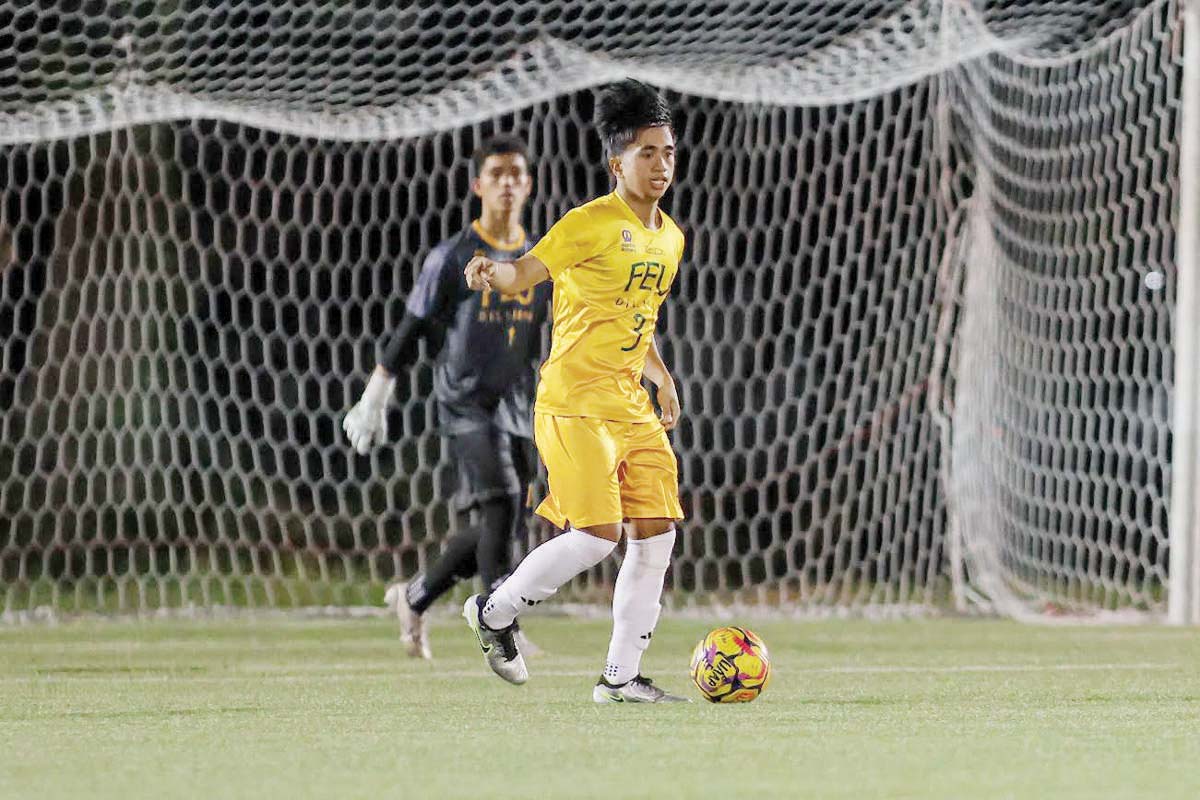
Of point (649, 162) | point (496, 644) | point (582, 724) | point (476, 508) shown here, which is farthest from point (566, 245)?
point (476, 508)

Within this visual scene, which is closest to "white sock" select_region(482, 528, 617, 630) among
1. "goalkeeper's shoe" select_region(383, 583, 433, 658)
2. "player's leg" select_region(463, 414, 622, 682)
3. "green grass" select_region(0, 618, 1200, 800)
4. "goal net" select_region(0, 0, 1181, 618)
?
"player's leg" select_region(463, 414, 622, 682)

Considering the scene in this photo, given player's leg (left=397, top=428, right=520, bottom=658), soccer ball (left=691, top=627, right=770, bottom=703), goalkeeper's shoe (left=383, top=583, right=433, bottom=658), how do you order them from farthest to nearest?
goalkeeper's shoe (left=383, top=583, right=433, bottom=658), player's leg (left=397, top=428, right=520, bottom=658), soccer ball (left=691, top=627, right=770, bottom=703)

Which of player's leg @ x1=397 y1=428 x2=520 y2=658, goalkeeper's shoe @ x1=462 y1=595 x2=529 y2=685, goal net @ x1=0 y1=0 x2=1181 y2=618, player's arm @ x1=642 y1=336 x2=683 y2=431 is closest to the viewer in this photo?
goalkeeper's shoe @ x1=462 y1=595 x2=529 y2=685

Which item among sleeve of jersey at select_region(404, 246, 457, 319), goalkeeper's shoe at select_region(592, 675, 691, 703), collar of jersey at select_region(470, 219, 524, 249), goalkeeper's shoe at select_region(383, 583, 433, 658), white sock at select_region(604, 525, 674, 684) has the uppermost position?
collar of jersey at select_region(470, 219, 524, 249)

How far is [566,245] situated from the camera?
555 centimetres

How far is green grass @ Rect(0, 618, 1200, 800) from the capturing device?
3.91 meters

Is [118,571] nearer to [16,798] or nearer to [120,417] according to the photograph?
[120,417]

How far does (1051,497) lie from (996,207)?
5.33 feet

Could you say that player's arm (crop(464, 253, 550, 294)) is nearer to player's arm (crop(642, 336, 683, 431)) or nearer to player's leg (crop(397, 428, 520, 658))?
player's arm (crop(642, 336, 683, 431))

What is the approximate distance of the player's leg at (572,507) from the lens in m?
5.56

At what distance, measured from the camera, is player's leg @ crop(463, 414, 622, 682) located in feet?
18.2

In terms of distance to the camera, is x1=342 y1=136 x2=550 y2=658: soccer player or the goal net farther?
the goal net

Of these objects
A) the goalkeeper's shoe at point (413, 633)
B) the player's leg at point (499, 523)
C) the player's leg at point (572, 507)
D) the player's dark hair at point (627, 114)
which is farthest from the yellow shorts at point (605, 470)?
the goalkeeper's shoe at point (413, 633)

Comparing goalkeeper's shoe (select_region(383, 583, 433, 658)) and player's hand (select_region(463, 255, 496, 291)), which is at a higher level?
player's hand (select_region(463, 255, 496, 291))
